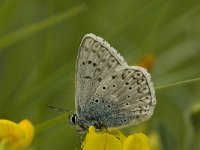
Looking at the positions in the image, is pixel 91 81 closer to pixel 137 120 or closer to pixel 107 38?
pixel 137 120

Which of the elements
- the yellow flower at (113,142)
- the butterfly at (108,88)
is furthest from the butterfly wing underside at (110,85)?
the yellow flower at (113,142)

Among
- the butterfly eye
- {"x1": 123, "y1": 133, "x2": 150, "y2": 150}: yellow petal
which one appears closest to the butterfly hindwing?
the butterfly eye

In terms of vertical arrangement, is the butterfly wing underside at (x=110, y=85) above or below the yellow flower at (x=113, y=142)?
above

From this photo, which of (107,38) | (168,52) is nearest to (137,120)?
(107,38)

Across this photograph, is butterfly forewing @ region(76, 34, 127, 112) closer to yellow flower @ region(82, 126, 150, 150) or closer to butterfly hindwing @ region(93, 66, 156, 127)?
butterfly hindwing @ region(93, 66, 156, 127)

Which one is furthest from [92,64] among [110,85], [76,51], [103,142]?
[76,51]

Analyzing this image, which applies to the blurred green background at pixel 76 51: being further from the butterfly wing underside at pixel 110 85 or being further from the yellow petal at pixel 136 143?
the yellow petal at pixel 136 143
